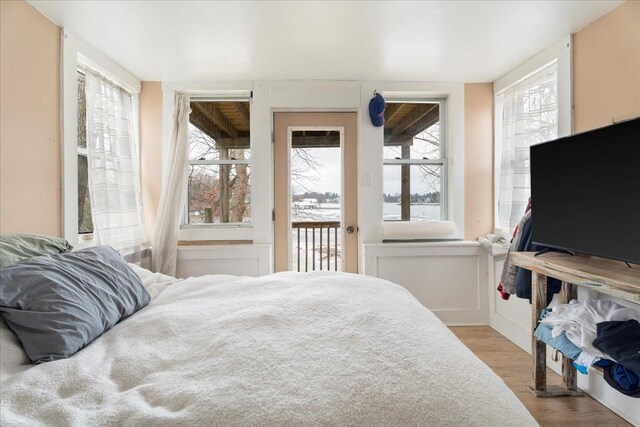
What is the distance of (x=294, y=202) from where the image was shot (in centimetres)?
335

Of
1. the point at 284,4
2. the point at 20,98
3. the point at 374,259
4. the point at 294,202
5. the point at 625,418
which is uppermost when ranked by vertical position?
the point at 284,4

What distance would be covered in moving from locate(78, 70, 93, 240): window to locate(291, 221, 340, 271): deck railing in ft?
5.62

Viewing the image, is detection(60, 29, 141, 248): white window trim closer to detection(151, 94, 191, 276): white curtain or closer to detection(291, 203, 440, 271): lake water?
detection(151, 94, 191, 276): white curtain

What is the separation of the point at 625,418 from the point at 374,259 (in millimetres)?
1912

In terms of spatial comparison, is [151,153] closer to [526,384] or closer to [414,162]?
[414,162]

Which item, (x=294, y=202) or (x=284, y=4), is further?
(x=294, y=202)

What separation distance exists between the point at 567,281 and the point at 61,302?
2262 mm

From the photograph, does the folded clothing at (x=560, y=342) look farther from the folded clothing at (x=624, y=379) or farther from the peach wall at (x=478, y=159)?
the peach wall at (x=478, y=159)

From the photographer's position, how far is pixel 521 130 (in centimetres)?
283

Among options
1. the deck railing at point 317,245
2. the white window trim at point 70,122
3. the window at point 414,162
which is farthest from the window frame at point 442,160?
the white window trim at point 70,122

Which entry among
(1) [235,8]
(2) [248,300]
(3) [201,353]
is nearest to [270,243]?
(2) [248,300]

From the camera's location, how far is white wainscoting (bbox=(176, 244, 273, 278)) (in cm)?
311

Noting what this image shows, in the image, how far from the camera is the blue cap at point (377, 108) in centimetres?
318

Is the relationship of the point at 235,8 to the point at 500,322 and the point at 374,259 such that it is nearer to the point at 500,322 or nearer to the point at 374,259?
the point at 374,259
